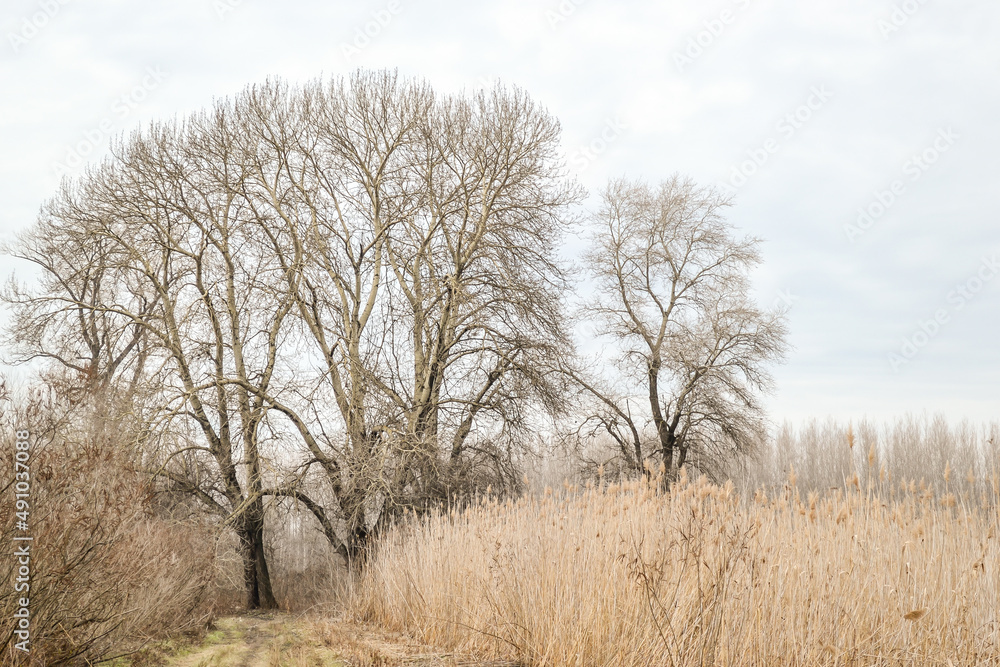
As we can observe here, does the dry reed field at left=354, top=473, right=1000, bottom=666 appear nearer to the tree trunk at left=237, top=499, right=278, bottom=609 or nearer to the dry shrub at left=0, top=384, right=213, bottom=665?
the dry shrub at left=0, top=384, right=213, bottom=665

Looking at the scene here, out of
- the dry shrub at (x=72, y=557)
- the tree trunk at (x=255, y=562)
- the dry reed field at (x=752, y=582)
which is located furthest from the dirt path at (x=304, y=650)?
the tree trunk at (x=255, y=562)

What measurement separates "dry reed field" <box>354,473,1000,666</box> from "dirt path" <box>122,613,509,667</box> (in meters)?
0.94

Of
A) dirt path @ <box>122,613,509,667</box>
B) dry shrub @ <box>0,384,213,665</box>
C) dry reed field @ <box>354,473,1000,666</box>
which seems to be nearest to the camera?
dry reed field @ <box>354,473,1000,666</box>

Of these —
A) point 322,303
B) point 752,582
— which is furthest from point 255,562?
point 752,582

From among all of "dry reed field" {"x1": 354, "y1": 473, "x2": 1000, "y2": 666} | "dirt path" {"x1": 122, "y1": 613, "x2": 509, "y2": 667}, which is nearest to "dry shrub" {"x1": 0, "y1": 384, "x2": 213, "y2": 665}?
"dirt path" {"x1": 122, "y1": 613, "x2": 509, "y2": 667}

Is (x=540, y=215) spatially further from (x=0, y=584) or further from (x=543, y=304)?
(x=0, y=584)

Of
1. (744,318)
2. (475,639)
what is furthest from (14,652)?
(744,318)

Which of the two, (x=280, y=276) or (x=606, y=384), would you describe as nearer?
(x=280, y=276)

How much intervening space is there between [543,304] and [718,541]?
32.1 feet

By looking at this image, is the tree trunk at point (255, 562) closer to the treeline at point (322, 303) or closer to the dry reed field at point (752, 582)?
the treeline at point (322, 303)

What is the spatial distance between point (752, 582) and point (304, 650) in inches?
198

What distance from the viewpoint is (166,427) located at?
1240cm

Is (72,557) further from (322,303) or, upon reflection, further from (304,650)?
(322,303)

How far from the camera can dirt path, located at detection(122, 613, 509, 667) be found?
657 cm
